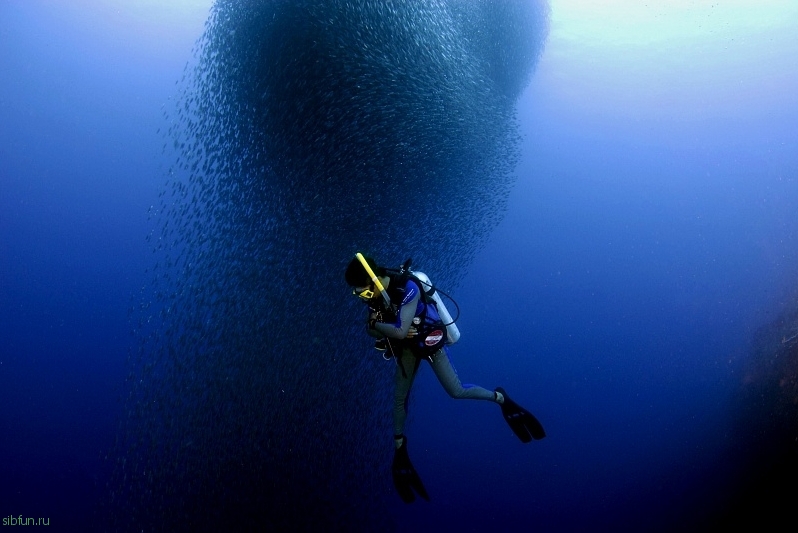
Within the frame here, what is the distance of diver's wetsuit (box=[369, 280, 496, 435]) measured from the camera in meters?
3.99

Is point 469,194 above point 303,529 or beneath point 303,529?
above

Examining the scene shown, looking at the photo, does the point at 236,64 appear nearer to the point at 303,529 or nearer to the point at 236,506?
the point at 236,506

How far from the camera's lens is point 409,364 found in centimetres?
481

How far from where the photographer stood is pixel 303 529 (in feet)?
25.2

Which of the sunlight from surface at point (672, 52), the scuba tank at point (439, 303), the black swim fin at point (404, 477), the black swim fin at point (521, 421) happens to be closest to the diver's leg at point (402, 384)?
the black swim fin at point (404, 477)

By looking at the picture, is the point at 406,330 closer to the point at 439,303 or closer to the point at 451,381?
the point at 439,303

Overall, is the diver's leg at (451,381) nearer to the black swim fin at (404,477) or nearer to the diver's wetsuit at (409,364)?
the diver's wetsuit at (409,364)

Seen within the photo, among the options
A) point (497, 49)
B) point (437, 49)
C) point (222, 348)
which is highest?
point (497, 49)

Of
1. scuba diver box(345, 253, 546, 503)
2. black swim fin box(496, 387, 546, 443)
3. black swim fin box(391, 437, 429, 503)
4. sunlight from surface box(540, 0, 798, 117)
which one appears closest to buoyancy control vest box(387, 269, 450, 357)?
scuba diver box(345, 253, 546, 503)

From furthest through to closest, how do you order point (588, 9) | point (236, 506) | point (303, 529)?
point (588, 9), point (303, 529), point (236, 506)

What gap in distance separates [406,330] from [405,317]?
0.13m

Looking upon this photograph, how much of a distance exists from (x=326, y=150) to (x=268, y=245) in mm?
2284

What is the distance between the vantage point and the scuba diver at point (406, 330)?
3912mm

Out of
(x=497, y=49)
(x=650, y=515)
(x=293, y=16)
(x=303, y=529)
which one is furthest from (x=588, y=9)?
(x=303, y=529)
